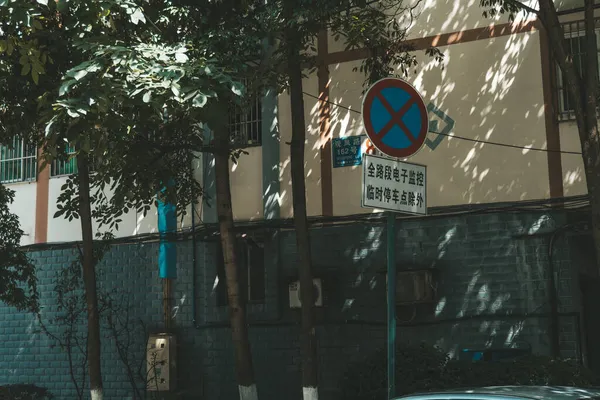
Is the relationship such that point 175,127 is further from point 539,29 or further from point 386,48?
point 539,29

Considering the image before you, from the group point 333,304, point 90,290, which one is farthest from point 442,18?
point 90,290

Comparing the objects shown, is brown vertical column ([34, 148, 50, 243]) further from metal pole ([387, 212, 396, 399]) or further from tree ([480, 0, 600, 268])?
metal pole ([387, 212, 396, 399])

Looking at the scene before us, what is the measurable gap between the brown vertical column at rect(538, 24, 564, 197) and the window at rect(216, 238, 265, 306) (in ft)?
14.9

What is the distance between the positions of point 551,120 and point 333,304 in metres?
4.02

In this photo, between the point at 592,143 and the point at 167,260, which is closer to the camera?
the point at 592,143

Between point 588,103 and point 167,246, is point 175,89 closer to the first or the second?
point 588,103

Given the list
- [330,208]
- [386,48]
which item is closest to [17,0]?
[386,48]

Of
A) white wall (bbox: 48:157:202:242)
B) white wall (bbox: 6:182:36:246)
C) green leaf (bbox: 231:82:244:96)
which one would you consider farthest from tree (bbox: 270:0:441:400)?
white wall (bbox: 6:182:36:246)

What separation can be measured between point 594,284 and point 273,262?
183 inches

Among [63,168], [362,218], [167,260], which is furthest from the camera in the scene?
[63,168]

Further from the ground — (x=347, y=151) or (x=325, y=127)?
(x=325, y=127)

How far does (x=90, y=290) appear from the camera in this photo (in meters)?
11.3

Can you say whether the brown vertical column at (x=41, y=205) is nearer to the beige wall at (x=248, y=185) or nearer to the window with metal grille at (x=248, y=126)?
the window with metal grille at (x=248, y=126)

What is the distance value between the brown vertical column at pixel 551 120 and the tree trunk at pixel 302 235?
11.0 ft
